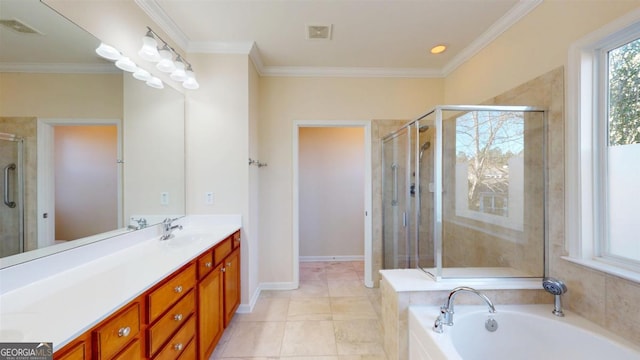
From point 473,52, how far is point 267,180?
2.59 meters

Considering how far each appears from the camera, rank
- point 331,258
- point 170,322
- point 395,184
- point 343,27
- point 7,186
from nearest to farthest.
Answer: point 7,186 → point 170,322 → point 343,27 → point 395,184 → point 331,258

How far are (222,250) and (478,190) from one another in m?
2.29

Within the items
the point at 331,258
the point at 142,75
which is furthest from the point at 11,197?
the point at 331,258

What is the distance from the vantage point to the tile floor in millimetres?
1901

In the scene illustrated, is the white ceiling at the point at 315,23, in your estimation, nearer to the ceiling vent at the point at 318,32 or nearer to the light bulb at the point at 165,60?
the ceiling vent at the point at 318,32

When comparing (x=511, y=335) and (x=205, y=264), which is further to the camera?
(x=205, y=264)

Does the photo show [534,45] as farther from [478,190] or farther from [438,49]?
[478,190]

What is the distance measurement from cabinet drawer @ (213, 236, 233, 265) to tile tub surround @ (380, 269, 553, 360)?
4.25 ft

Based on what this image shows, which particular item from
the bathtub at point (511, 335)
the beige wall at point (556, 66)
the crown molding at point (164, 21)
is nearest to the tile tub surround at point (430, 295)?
the bathtub at point (511, 335)

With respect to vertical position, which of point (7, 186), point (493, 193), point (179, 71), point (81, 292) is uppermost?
point (179, 71)

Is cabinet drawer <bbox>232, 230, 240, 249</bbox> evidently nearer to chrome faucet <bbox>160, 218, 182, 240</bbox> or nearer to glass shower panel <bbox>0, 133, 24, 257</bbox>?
chrome faucet <bbox>160, 218, 182, 240</bbox>

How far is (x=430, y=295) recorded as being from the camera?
1.62 meters

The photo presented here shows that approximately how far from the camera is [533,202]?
1.83m

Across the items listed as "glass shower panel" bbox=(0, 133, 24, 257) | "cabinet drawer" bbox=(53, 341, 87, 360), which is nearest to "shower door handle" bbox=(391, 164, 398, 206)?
"cabinet drawer" bbox=(53, 341, 87, 360)
